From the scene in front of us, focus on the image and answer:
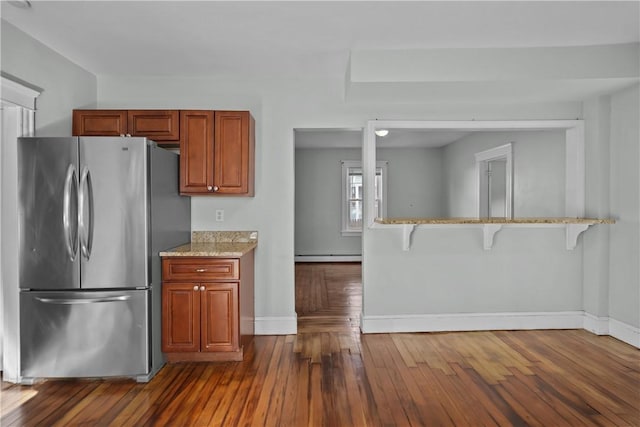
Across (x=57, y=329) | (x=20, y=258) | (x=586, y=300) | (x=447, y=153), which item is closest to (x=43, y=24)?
(x=20, y=258)

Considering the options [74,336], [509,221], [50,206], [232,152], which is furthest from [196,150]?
[509,221]

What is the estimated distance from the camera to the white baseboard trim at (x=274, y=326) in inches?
156

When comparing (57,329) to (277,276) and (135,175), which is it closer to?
(135,175)

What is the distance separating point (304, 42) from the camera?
3121mm

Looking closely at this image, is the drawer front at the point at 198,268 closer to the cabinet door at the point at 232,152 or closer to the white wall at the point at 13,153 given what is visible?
Answer: the cabinet door at the point at 232,152

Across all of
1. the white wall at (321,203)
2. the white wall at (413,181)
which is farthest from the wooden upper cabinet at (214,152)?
the white wall at (413,181)

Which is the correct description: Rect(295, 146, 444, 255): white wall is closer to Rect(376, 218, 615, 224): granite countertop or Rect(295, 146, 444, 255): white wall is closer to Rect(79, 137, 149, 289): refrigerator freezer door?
Rect(376, 218, 615, 224): granite countertop

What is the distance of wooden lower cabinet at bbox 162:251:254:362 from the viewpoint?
319 cm

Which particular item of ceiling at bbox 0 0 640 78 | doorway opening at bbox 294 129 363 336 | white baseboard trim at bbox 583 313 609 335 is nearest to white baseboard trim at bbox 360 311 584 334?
white baseboard trim at bbox 583 313 609 335

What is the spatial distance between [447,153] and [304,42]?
19.3 feet

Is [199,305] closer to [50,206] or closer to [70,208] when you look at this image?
[70,208]

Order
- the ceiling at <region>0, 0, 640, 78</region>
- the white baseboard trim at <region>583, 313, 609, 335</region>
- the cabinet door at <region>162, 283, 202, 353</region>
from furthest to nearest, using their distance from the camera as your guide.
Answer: the white baseboard trim at <region>583, 313, 609, 335</region>
the cabinet door at <region>162, 283, 202, 353</region>
the ceiling at <region>0, 0, 640, 78</region>

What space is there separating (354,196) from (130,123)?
227 inches

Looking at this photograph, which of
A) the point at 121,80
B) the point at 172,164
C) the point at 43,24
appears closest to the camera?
the point at 43,24
